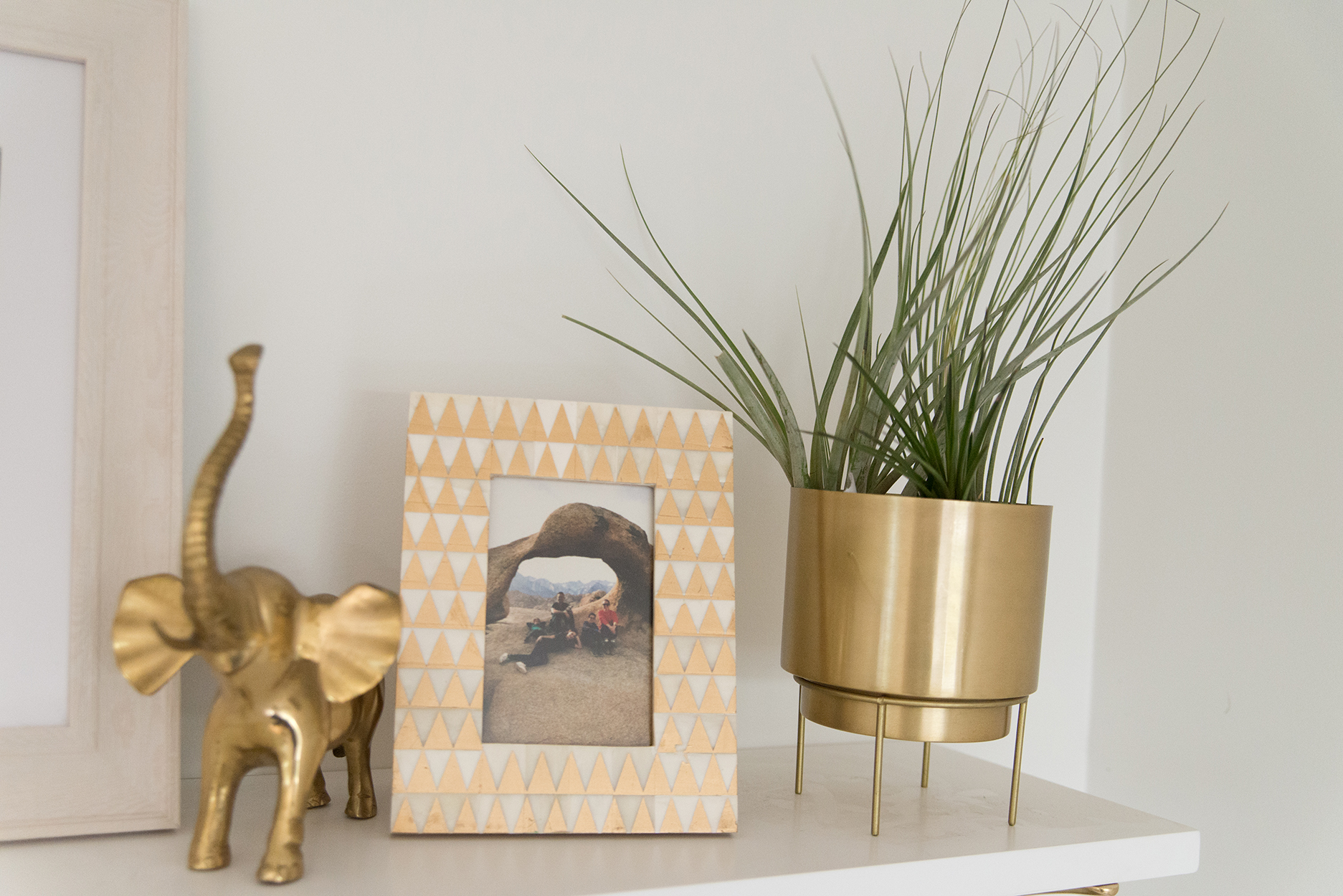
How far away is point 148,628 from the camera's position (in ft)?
1.65

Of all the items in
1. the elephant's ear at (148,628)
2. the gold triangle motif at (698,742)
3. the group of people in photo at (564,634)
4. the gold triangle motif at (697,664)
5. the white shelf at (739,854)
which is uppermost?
the elephant's ear at (148,628)

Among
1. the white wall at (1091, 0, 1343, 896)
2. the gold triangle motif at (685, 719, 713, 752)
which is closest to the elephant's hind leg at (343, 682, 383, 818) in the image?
the gold triangle motif at (685, 719, 713, 752)

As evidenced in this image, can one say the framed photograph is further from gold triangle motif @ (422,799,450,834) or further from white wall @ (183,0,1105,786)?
white wall @ (183,0,1105,786)

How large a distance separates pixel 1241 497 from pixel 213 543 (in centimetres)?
90

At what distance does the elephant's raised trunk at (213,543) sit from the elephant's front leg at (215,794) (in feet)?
0.18

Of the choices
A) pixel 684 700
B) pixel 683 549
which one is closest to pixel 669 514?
pixel 683 549

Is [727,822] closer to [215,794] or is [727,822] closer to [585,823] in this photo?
[585,823]

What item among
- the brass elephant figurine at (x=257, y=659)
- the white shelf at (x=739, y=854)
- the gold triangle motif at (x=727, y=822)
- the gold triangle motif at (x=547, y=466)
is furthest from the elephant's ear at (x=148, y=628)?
the gold triangle motif at (x=727, y=822)

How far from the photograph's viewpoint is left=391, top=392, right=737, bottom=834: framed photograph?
1.94ft

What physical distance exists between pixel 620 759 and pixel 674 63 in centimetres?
61

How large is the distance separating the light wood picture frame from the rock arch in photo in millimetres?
214

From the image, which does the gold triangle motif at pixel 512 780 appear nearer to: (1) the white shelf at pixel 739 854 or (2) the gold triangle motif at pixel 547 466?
(1) the white shelf at pixel 739 854

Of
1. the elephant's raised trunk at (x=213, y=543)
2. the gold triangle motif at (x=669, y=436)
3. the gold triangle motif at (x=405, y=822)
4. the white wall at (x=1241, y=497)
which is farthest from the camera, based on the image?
the white wall at (x=1241, y=497)

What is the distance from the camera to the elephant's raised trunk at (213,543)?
1.55 ft
